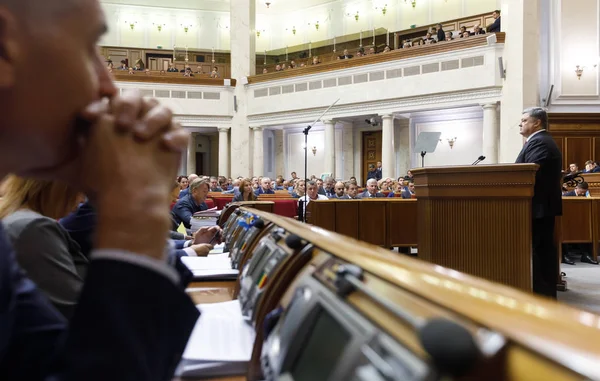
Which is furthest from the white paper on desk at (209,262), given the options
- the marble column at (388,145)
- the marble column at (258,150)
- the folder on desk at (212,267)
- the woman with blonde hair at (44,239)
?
the marble column at (258,150)

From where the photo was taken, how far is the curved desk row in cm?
42

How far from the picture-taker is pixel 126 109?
1.93 ft

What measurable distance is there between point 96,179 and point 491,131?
1169cm

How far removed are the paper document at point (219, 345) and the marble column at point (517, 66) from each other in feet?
31.6

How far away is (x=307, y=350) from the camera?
0.76 metres

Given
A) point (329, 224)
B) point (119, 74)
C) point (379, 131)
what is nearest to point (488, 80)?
point (379, 131)

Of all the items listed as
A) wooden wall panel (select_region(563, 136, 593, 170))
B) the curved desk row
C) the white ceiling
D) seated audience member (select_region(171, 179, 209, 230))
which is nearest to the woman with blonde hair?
the curved desk row

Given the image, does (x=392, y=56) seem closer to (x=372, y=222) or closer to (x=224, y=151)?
(x=224, y=151)

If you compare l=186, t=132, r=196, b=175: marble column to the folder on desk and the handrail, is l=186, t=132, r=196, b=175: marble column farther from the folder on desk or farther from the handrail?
the folder on desk

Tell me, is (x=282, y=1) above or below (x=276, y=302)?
above

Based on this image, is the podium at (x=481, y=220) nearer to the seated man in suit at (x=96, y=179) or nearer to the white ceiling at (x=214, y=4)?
the seated man in suit at (x=96, y=179)

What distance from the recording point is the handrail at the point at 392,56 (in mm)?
11023

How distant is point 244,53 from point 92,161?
15.4m

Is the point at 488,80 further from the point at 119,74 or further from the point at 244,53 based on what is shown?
the point at 119,74
